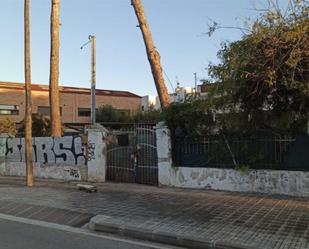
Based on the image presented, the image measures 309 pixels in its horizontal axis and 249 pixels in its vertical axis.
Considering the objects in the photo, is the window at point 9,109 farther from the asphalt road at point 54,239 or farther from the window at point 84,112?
the asphalt road at point 54,239

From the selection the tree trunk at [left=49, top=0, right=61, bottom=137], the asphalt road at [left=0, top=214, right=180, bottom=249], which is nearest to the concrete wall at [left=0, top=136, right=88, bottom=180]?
the tree trunk at [left=49, top=0, right=61, bottom=137]

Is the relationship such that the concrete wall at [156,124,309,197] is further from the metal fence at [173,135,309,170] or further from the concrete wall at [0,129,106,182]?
the concrete wall at [0,129,106,182]

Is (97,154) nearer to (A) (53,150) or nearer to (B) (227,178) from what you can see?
(A) (53,150)

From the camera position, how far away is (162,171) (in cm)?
1570

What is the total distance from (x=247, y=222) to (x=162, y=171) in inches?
249

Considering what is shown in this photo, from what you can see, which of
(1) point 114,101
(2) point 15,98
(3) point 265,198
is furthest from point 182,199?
(1) point 114,101

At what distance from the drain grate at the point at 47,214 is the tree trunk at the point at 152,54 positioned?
30.0 feet

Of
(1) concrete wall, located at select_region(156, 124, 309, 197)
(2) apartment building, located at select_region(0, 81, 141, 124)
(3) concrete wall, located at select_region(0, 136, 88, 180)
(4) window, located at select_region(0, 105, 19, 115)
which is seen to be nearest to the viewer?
(1) concrete wall, located at select_region(156, 124, 309, 197)

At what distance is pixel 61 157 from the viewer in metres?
19.9

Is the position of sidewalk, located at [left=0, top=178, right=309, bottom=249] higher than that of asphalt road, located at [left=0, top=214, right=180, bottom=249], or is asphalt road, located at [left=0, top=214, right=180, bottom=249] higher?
sidewalk, located at [left=0, top=178, right=309, bottom=249]

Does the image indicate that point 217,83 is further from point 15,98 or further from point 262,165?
point 15,98

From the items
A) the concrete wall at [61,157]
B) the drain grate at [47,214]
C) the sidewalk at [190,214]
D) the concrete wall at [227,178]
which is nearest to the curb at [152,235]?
the sidewalk at [190,214]

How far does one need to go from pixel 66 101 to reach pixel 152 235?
2080 inches

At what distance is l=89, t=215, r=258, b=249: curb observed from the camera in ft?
26.5
